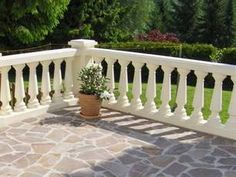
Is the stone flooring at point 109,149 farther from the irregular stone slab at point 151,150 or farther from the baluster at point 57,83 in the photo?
the baluster at point 57,83

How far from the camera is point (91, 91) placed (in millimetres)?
6023

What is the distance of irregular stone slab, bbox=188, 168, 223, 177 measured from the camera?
4449 mm

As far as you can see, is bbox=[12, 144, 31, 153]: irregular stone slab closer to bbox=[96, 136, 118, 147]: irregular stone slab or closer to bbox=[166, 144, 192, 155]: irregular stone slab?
bbox=[96, 136, 118, 147]: irregular stone slab

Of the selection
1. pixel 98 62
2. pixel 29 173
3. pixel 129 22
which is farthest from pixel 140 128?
pixel 129 22

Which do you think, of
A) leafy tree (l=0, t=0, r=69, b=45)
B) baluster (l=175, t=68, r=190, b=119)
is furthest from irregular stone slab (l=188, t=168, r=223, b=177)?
leafy tree (l=0, t=0, r=69, b=45)

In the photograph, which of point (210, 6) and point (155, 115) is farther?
point (210, 6)

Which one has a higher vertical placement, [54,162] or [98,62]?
[98,62]

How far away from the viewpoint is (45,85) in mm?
6230

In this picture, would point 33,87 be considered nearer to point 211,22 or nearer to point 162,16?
point 211,22

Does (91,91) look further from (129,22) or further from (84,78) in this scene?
(129,22)

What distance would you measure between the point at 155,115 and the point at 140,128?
384 millimetres

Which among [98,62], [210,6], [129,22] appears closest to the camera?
[98,62]

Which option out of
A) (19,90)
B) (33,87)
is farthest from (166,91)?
(19,90)

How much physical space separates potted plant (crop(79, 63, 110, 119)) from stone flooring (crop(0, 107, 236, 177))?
0.50 feet
